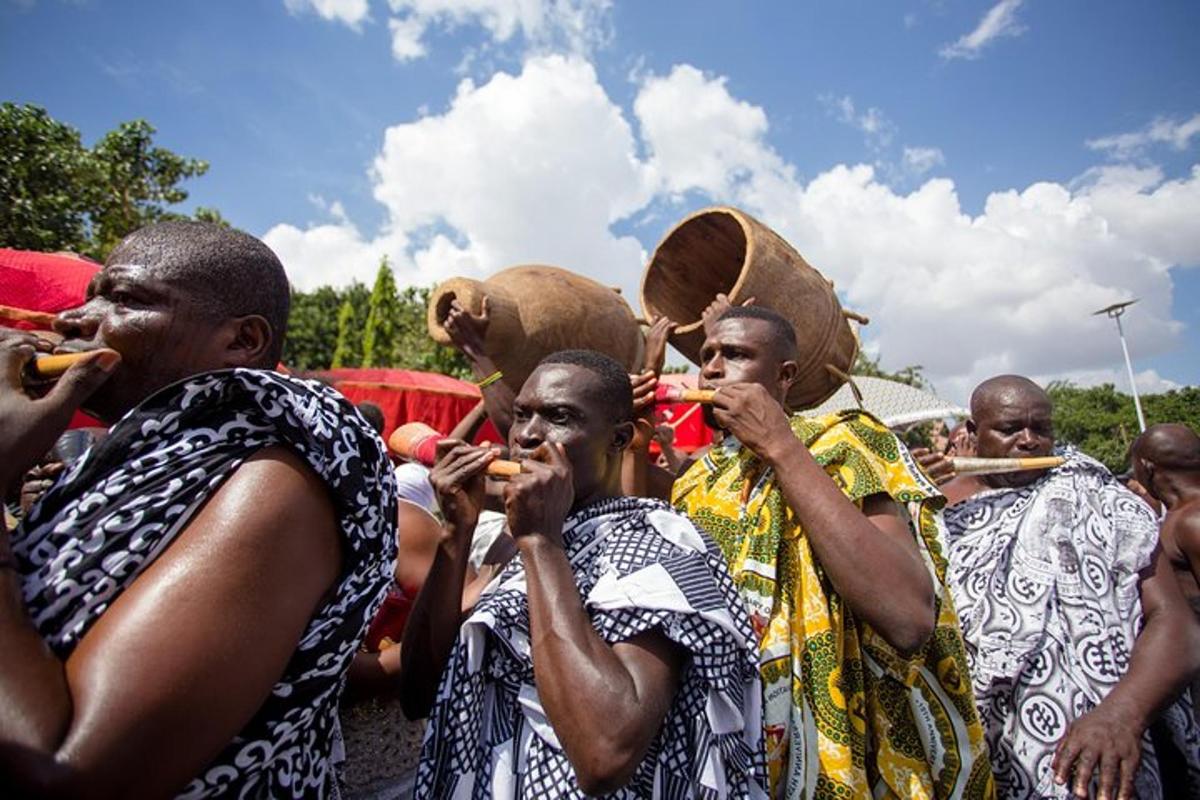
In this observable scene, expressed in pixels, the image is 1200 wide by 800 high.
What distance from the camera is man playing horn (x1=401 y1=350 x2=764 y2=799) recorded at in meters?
1.27

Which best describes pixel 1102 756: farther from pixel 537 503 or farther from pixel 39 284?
pixel 39 284

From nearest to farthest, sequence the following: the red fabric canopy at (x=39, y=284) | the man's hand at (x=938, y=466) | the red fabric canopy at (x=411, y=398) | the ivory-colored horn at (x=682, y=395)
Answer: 1. the ivory-colored horn at (x=682, y=395)
2. the man's hand at (x=938, y=466)
3. the red fabric canopy at (x=39, y=284)
4. the red fabric canopy at (x=411, y=398)

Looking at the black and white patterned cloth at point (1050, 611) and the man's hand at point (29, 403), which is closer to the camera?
the man's hand at point (29, 403)

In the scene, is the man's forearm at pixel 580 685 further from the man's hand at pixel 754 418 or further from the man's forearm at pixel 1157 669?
the man's forearm at pixel 1157 669

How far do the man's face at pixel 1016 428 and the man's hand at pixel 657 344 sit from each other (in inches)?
52.0

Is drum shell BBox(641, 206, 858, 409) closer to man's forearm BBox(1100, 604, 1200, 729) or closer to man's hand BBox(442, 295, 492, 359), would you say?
man's hand BBox(442, 295, 492, 359)

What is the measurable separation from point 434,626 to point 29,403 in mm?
1009

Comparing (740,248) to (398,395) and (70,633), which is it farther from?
(398,395)

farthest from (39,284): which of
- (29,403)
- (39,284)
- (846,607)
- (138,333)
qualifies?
(846,607)

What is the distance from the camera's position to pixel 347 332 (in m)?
26.8

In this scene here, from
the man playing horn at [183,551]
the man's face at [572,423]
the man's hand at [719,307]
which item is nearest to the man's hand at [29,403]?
the man playing horn at [183,551]

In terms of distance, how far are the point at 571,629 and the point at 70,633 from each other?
74cm

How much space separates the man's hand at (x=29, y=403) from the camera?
1.02 metres

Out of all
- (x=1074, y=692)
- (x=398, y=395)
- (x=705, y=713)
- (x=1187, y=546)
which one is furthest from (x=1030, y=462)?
(x=398, y=395)
